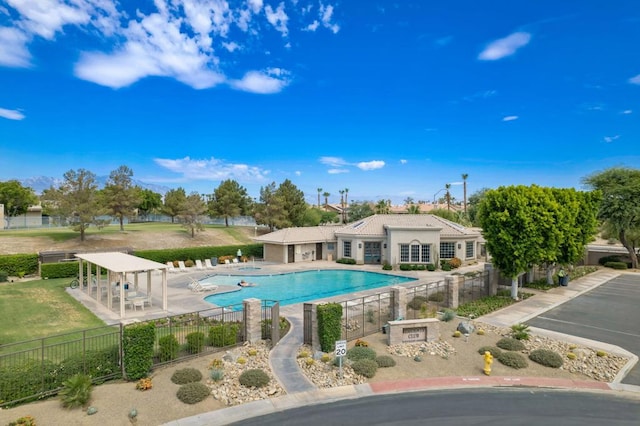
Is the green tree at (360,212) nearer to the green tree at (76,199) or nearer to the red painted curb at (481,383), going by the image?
the green tree at (76,199)

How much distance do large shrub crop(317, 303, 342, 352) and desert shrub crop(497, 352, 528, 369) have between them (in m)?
6.12

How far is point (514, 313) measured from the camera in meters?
21.1

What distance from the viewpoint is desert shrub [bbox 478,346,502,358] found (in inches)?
576

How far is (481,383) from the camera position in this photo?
12680mm

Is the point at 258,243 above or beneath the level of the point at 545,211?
beneath

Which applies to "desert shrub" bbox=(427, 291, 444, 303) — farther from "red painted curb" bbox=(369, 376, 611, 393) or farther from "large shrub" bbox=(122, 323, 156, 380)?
"large shrub" bbox=(122, 323, 156, 380)

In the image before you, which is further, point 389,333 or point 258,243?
point 258,243

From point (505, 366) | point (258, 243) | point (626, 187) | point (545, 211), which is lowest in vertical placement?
point (505, 366)

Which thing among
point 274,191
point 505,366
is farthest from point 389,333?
point 274,191

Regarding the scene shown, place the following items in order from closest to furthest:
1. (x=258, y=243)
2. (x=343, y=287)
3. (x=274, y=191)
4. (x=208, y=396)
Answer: (x=208, y=396)
(x=343, y=287)
(x=258, y=243)
(x=274, y=191)

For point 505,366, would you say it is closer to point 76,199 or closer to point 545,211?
point 545,211

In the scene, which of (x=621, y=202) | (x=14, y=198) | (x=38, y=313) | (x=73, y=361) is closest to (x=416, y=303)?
(x=73, y=361)

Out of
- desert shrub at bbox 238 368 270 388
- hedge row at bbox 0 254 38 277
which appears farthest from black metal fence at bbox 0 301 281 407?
hedge row at bbox 0 254 38 277

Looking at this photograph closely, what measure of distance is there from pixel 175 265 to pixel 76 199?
1080 cm
